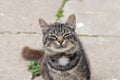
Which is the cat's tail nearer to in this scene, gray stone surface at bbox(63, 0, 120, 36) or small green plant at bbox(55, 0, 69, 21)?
gray stone surface at bbox(63, 0, 120, 36)

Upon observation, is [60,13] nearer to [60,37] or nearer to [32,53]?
[32,53]

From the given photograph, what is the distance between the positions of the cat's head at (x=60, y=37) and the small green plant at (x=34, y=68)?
705mm

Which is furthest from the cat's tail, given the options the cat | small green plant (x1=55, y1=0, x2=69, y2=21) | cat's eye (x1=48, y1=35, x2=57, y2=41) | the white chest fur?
small green plant (x1=55, y1=0, x2=69, y2=21)

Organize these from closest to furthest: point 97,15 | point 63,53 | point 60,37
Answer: point 60,37
point 63,53
point 97,15

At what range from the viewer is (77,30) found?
596 cm

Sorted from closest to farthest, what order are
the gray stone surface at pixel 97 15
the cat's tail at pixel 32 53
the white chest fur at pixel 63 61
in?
the white chest fur at pixel 63 61 → the cat's tail at pixel 32 53 → the gray stone surface at pixel 97 15

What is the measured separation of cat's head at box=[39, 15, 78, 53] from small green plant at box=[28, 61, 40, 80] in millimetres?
705

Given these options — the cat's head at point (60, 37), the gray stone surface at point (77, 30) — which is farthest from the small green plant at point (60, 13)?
the cat's head at point (60, 37)

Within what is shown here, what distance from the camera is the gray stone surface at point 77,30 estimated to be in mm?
5305

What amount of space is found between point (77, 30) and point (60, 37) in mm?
1524

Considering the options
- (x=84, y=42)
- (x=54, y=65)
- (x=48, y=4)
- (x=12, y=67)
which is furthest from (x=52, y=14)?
(x=54, y=65)

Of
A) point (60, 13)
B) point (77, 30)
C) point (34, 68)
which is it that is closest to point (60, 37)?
point (34, 68)

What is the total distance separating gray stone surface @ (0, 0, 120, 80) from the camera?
5305 millimetres

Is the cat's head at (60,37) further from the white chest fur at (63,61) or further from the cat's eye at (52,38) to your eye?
the white chest fur at (63,61)
